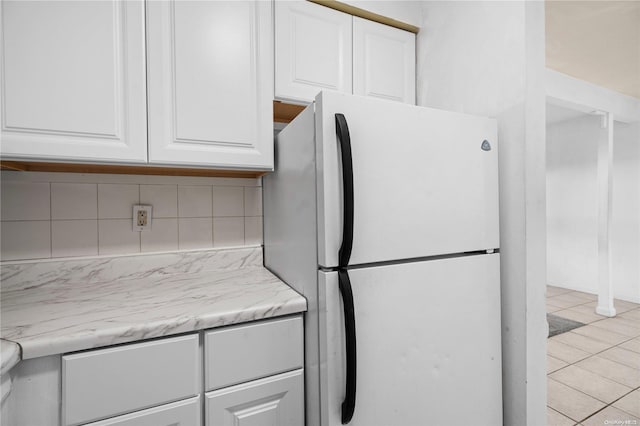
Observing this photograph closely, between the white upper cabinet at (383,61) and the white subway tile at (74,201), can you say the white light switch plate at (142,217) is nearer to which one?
the white subway tile at (74,201)

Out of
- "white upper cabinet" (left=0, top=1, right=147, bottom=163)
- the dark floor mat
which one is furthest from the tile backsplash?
the dark floor mat

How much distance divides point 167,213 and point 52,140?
0.54 m

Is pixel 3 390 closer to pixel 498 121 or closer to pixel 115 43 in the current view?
pixel 115 43

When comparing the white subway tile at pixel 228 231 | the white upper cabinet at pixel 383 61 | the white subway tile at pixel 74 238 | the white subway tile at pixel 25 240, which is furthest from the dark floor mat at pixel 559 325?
the white subway tile at pixel 25 240

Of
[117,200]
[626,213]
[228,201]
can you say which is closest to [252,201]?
[228,201]

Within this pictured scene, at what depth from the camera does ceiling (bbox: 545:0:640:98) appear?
1986 millimetres

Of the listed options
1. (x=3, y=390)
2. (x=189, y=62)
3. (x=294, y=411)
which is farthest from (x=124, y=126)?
(x=294, y=411)

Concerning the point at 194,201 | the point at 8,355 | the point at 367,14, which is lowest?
the point at 8,355

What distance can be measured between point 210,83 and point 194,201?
1.92 feet

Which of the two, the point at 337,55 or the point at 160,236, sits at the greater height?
the point at 337,55

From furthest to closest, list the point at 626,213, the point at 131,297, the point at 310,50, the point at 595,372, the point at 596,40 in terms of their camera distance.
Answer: the point at 626,213 → the point at 596,40 → the point at 595,372 → the point at 310,50 → the point at 131,297

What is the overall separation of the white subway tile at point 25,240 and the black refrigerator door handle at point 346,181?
123 cm

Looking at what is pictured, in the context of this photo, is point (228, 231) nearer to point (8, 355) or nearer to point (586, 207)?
point (8, 355)

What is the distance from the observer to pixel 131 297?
108cm
